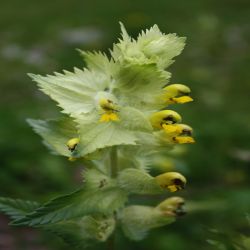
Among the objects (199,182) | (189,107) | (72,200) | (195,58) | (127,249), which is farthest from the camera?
(195,58)

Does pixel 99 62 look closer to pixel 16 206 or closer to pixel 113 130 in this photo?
pixel 113 130

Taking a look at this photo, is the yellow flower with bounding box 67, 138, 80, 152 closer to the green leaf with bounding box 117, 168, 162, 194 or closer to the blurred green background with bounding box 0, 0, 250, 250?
the green leaf with bounding box 117, 168, 162, 194

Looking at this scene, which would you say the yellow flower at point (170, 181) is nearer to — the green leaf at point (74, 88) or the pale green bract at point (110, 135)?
the pale green bract at point (110, 135)

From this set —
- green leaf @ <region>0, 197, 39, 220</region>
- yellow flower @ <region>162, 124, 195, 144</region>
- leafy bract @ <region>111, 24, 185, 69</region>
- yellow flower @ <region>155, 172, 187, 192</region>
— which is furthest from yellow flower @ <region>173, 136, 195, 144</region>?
green leaf @ <region>0, 197, 39, 220</region>

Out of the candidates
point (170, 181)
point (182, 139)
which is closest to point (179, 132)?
point (182, 139)

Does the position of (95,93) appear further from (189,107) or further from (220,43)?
(220,43)

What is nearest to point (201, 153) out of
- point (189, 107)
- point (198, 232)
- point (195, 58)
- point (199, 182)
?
point (199, 182)

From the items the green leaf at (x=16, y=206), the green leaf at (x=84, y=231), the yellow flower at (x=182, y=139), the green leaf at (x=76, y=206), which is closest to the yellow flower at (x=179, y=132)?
the yellow flower at (x=182, y=139)
